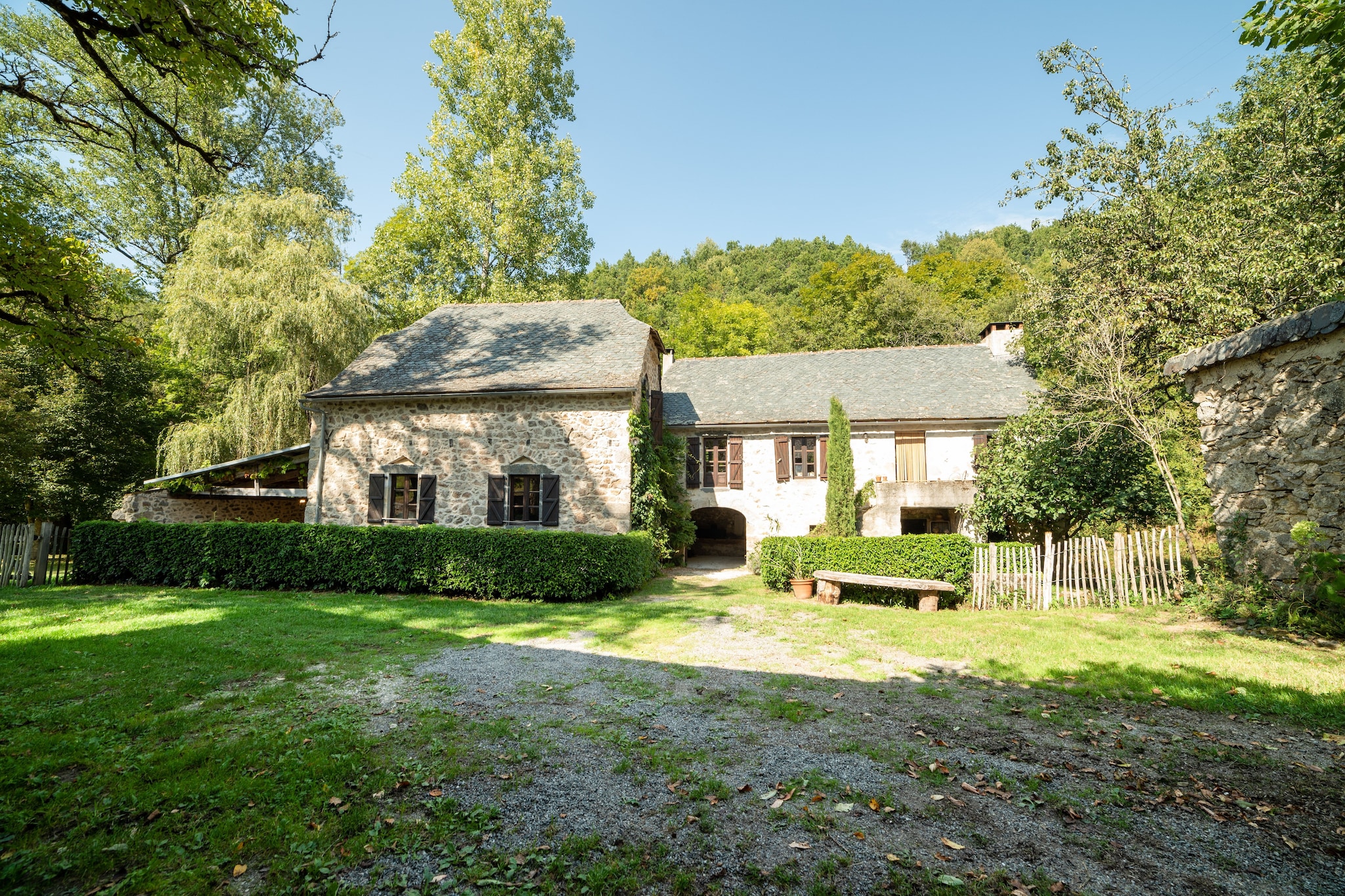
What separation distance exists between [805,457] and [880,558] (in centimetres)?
661

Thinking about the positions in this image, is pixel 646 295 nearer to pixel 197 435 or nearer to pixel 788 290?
pixel 788 290

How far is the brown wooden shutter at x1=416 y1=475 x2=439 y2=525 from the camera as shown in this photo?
14.5 m

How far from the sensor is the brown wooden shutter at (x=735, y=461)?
716 inches

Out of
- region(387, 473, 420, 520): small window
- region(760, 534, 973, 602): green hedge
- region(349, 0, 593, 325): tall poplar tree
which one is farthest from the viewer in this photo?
region(349, 0, 593, 325): tall poplar tree

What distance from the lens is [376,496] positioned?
14750 millimetres

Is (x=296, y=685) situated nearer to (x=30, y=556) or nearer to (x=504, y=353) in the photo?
(x=30, y=556)

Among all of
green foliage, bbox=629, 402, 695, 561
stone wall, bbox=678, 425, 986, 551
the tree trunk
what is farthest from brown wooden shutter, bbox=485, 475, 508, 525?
the tree trunk

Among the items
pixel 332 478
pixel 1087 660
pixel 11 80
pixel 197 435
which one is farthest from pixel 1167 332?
pixel 197 435

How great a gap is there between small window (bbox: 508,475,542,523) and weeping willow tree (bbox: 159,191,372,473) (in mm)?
9279

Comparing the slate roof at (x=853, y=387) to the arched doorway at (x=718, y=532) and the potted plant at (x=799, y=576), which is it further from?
the potted plant at (x=799, y=576)

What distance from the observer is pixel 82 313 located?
315 inches

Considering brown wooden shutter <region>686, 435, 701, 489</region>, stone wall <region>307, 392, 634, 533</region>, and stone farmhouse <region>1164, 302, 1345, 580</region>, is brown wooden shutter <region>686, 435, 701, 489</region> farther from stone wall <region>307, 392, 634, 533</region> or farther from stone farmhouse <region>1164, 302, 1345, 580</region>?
stone farmhouse <region>1164, 302, 1345, 580</region>

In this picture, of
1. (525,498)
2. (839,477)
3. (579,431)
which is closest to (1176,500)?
(839,477)

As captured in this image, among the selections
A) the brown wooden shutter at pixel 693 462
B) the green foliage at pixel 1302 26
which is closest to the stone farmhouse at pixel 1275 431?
the green foliage at pixel 1302 26
